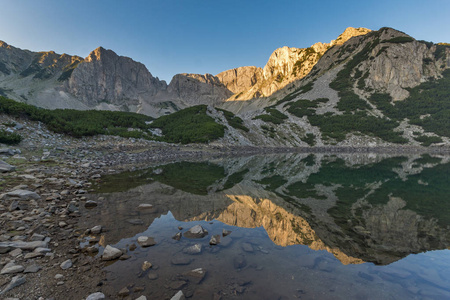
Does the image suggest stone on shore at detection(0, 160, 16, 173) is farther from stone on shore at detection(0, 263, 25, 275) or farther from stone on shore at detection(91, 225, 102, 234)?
stone on shore at detection(0, 263, 25, 275)

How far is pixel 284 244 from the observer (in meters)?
7.86

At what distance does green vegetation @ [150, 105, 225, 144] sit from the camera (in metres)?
58.8

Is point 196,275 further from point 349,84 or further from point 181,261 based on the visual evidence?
point 349,84

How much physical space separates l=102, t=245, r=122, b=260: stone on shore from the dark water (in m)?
0.46

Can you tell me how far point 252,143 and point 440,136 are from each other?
77341mm

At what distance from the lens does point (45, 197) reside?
1108 centimetres

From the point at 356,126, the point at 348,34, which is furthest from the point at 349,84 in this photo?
the point at 348,34

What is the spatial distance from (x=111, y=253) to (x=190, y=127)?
62.0m

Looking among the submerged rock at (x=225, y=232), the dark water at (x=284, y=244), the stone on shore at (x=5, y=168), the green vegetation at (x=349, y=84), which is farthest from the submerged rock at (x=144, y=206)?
the green vegetation at (x=349, y=84)

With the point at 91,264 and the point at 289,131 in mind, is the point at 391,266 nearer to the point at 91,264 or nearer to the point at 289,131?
the point at 91,264

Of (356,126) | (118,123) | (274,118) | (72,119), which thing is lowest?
(72,119)

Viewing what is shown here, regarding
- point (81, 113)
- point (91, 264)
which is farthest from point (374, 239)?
point (81, 113)

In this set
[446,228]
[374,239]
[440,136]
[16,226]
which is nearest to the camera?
[16,226]

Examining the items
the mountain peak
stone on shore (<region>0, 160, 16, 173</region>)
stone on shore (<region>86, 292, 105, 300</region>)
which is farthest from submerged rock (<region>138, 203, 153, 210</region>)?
the mountain peak
